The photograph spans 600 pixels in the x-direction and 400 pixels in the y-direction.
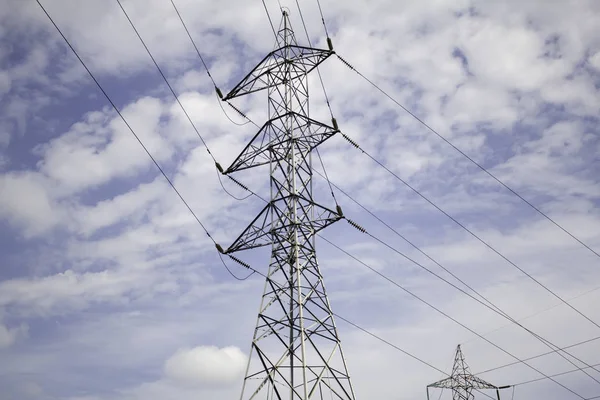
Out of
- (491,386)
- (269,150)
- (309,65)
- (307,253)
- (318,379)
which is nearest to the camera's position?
(318,379)

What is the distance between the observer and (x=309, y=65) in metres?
23.2

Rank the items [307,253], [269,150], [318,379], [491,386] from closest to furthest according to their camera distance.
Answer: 1. [318,379]
2. [307,253]
3. [269,150]
4. [491,386]

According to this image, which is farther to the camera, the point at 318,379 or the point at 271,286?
the point at 271,286

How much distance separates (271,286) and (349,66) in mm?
11752

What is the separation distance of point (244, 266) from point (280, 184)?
3.86 meters

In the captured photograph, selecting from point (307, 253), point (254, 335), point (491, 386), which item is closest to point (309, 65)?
point (307, 253)

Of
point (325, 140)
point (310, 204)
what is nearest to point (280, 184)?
point (310, 204)

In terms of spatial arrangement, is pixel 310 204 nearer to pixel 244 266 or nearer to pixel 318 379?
pixel 244 266

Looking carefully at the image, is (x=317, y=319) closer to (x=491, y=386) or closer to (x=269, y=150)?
(x=269, y=150)

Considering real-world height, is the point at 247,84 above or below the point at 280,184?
above

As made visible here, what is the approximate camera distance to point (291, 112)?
22.0 meters

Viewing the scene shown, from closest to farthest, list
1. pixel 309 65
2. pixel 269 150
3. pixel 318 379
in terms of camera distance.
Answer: pixel 318 379 < pixel 269 150 < pixel 309 65

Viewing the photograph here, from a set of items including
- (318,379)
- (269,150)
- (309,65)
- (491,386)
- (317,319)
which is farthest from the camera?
(491,386)

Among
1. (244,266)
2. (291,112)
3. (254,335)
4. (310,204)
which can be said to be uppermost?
(291,112)
